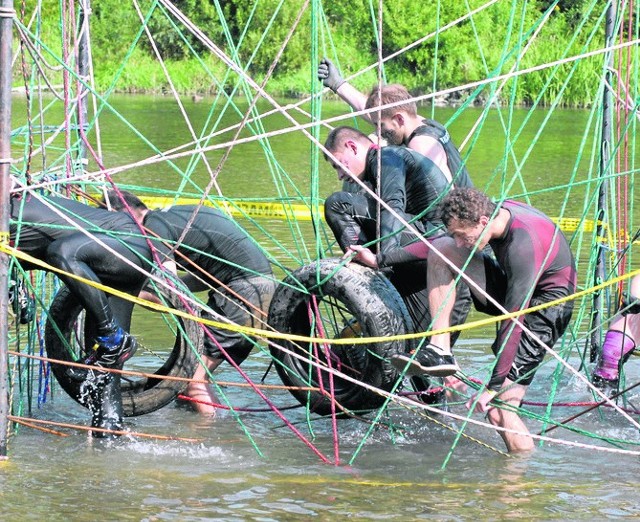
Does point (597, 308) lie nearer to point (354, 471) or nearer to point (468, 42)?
point (354, 471)

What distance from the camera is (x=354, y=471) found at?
20.1 ft

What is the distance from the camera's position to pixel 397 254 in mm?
6469

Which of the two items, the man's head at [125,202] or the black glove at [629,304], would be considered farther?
the man's head at [125,202]

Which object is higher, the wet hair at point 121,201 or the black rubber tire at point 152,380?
the wet hair at point 121,201

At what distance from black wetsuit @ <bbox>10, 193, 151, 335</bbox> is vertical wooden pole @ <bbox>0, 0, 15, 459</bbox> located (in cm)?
29

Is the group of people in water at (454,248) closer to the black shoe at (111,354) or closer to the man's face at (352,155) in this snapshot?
the man's face at (352,155)

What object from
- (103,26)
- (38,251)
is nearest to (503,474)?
(38,251)

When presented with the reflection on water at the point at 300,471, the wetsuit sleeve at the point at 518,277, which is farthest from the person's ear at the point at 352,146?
the wetsuit sleeve at the point at 518,277

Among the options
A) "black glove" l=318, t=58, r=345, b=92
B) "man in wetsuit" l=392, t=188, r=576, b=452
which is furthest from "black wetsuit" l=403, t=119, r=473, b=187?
"man in wetsuit" l=392, t=188, r=576, b=452

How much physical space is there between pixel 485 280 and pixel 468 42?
32710mm

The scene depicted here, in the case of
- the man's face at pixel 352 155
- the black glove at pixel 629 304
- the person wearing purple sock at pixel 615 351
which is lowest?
the person wearing purple sock at pixel 615 351

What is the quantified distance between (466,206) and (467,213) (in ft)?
0.11

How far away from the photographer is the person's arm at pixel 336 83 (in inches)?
286

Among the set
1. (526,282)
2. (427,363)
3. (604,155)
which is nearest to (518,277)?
(526,282)
